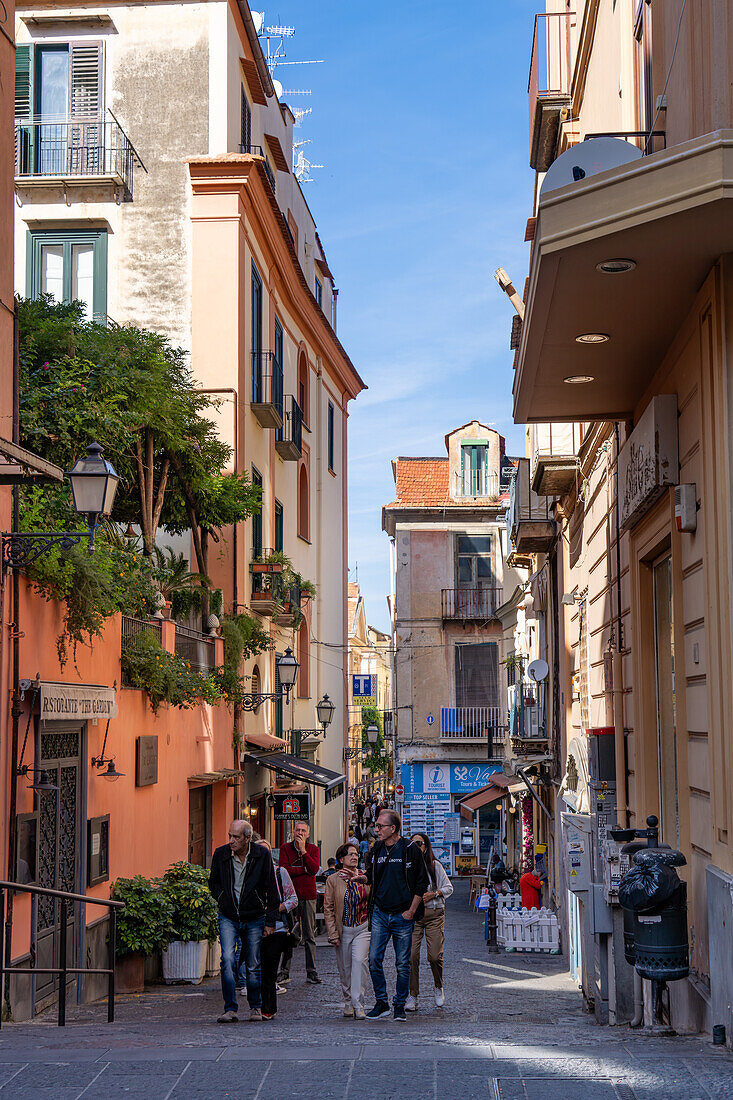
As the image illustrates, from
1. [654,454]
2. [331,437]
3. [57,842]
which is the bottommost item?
[57,842]

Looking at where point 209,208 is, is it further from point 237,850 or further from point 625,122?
point 237,850

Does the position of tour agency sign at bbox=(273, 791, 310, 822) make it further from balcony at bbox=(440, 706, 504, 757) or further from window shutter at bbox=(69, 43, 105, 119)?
balcony at bbox=(440, 706, 504, 757)

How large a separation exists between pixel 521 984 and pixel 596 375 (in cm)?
815

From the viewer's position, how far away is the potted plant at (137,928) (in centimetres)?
1148

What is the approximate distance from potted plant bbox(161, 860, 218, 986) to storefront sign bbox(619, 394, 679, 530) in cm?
607

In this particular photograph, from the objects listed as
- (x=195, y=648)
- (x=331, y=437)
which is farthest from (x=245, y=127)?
(x=331, y=437)

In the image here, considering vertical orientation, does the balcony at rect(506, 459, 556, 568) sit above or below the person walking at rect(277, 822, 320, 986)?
above

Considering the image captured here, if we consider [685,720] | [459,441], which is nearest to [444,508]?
[459,441]

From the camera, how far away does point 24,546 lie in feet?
30.1

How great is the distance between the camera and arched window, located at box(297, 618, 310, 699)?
2792 centimetres

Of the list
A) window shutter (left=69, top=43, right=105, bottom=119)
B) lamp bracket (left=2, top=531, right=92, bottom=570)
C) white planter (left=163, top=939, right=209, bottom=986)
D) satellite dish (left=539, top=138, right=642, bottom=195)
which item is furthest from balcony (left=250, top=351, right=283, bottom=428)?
satellite dish (left=539, top=138, right=642, bottom=195)

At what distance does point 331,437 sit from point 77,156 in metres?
12.6

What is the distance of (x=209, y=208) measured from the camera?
67.3ft

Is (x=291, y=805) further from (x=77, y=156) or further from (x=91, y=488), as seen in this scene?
(x=91, y=488)
